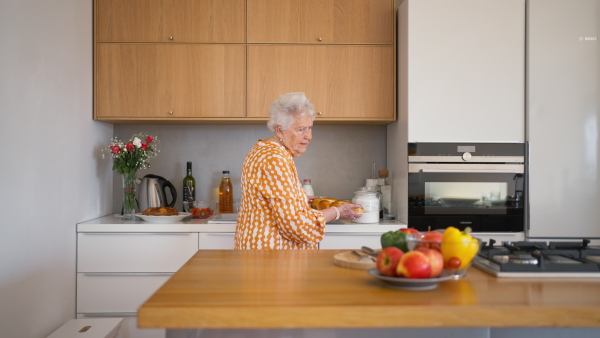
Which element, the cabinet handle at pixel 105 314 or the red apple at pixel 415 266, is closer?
the red apple at pixel 415 266

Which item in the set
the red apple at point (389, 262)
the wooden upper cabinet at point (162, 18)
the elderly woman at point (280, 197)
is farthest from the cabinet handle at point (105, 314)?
the red apple at point (389, 262)

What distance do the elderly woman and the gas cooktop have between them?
0.70 m

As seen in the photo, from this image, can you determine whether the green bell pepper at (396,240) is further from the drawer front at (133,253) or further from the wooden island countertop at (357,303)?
the drawer front at (133,253)

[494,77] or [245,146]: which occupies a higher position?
[494,77]

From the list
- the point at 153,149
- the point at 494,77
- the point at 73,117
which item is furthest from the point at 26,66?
the point at 494,77

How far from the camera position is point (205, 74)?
3211 millimetres

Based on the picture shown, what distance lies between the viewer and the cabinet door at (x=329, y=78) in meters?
3.20

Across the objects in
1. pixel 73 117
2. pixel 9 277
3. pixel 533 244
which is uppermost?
pixel 73 117

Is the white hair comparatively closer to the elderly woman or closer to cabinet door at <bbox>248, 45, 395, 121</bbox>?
the elderly woman

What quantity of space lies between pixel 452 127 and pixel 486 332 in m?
1.79

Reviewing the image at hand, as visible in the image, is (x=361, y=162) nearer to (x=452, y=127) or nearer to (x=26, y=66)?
(x=452, y=127)

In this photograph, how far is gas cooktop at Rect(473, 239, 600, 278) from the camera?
4.63 ft

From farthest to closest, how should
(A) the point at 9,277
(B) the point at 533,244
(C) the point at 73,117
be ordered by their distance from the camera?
(C) the point at 73,117, (A) the point at 9,277, (B) the point at 533,244

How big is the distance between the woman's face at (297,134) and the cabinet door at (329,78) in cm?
93
